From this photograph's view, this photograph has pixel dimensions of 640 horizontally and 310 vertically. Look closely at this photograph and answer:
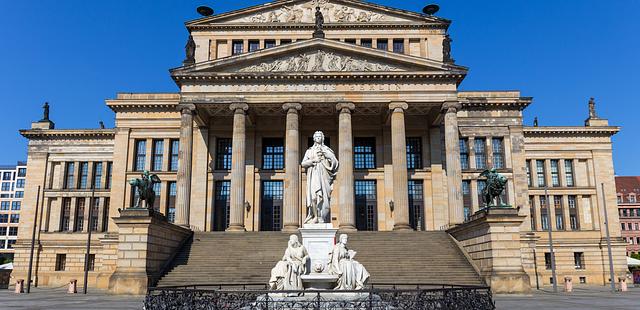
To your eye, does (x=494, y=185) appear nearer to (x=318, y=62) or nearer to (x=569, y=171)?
(x=318, y=62)

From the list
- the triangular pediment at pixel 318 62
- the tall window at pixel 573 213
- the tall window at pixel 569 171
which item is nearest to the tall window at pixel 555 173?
the tall window at pixel 569 171

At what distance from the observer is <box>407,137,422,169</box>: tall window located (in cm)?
4890

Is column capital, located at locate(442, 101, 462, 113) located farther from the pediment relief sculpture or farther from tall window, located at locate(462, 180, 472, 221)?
tall window, located at locate(462, 180, 472, 221)

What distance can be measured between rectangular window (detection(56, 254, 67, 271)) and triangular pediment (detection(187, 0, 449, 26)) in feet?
88.6

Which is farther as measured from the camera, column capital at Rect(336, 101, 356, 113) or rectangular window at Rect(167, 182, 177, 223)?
rectangular window at Rect(167, 182, 177, 223)

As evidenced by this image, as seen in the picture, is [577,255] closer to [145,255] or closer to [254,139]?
[254,139]

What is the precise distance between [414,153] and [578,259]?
2203 centimetres

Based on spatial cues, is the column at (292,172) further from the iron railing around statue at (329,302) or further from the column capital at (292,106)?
the iron railing around statue at (329,302)

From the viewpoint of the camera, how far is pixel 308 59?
4391 cm

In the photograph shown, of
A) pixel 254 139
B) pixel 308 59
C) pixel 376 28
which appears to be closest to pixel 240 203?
pixel 254 139

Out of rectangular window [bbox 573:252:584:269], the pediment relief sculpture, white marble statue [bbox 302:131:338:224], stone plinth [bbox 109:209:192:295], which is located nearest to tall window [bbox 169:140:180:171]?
the pediment relief sculpture

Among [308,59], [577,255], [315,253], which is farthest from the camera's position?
[577,255]

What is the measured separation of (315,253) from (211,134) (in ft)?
117

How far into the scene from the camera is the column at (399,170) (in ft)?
135
